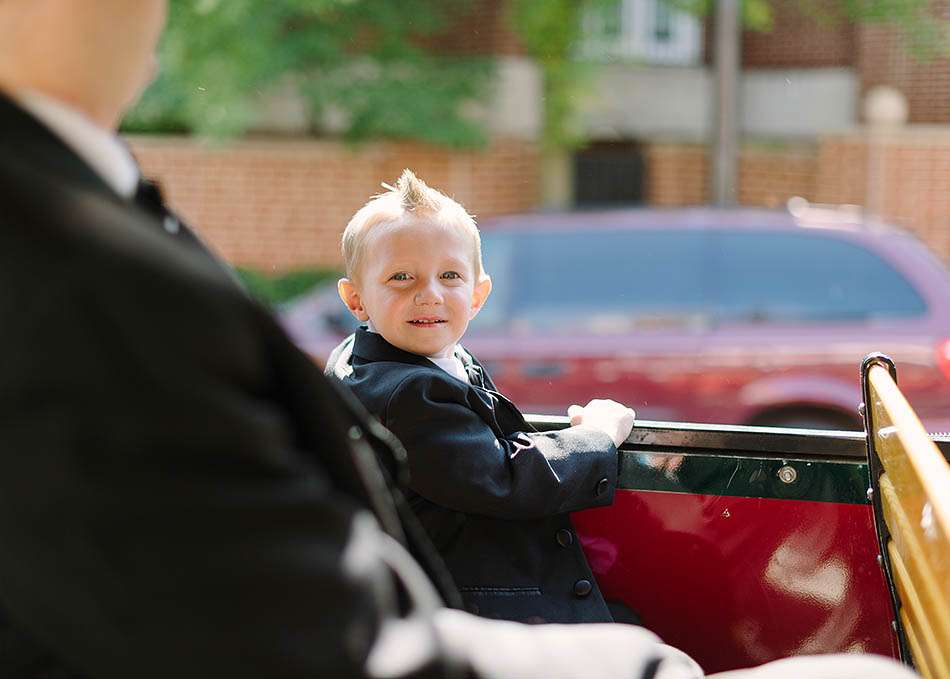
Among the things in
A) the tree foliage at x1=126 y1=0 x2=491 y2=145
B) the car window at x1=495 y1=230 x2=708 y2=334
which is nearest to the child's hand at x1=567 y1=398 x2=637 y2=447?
the car window at x1=495 y1=230 x2=708 y2=334

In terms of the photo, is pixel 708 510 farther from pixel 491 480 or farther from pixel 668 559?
pixel 491 480

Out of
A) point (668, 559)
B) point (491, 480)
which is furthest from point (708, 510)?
point (491, 480)

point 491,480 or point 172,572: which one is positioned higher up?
point 172,572

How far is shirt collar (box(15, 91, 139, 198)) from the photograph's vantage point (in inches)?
43.0

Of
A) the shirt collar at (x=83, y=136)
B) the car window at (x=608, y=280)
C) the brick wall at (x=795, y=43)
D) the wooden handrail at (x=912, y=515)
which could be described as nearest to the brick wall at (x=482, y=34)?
the brick wall at (x=795, y=43)

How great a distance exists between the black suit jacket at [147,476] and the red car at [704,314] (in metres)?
5.14

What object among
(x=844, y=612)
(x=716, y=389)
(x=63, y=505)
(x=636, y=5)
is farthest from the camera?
(x=636, y=5)

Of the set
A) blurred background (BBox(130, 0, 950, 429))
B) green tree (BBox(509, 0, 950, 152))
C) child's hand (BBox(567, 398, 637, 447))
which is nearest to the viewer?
child's hand (BBox(567, 398, 637, 447))

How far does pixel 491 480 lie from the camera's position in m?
1.96

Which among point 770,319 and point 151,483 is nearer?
point 151,483

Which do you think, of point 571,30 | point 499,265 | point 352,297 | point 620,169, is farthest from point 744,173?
point 352,297

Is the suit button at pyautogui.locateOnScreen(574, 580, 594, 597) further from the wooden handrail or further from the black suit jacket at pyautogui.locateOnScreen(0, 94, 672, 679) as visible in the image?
the black suit jacket at pyautogui.locateOnScreen(0, 94, 672, 679)

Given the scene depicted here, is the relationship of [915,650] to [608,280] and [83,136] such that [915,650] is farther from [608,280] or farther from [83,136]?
[608,280]

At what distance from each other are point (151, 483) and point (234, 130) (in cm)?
1058
